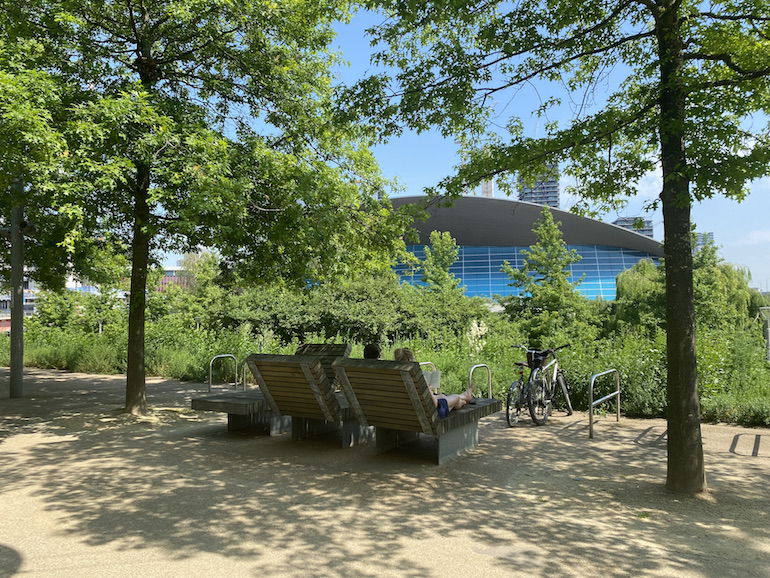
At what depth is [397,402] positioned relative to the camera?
5.66 metres

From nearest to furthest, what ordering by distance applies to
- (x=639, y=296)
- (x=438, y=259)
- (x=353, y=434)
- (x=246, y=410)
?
(x=353, y=434) < (x=246, y=410) < (x=639, y=296) < (x=438, y=259)

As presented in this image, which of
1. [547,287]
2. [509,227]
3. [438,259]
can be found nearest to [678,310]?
[547,287]

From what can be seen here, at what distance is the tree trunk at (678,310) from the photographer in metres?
4.88

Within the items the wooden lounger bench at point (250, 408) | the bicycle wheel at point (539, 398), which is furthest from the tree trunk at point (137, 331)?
the bicycle wheel at point (539, 398)

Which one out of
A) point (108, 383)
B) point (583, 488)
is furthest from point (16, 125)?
point (108, 383)

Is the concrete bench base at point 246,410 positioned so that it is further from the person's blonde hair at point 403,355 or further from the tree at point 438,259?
the tree at point 438,259

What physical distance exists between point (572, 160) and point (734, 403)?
4.38 metres

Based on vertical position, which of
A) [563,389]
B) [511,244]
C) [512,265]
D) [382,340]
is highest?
[511,244]

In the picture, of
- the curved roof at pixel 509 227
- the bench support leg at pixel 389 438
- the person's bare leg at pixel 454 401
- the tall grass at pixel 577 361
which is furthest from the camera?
the curved roof at pixel 509 227

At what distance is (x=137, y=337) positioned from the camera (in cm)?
878

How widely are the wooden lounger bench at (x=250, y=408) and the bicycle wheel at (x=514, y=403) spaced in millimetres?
2317

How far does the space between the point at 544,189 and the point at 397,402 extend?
10.9 ft

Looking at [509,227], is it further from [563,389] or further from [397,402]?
A: [397,402]

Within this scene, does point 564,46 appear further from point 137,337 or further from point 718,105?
point 137,337
